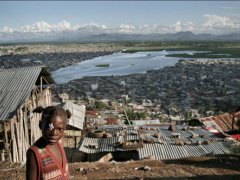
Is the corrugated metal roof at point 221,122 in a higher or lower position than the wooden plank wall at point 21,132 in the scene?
lower

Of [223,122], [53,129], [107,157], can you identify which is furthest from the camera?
[223,122]

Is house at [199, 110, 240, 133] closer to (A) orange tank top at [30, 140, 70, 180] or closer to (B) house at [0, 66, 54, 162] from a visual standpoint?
(B) house at [0, 66, 54, 162]

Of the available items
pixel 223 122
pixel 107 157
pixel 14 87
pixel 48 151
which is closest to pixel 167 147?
pixel 107 157

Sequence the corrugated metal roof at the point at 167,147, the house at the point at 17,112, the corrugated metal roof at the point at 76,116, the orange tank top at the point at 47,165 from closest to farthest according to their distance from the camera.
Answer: the orange tank top at the point at 47,165 → the house at the point at 17,112 → the corrugated metal roof at the point at 167,147 → the corrugated metal roof at the point at 76,116

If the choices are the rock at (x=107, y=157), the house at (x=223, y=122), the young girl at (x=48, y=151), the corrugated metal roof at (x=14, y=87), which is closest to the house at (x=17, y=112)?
the corrugated metal roof at (x=14, y=87)

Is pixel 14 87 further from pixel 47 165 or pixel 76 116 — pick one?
pixel 47 165

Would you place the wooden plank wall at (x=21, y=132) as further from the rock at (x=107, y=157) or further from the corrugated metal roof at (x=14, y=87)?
the rock at (x=107, y=157)

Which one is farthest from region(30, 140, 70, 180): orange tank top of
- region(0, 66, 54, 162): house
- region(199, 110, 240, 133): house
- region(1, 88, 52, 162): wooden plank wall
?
region(199, 110, 240, 133): house
